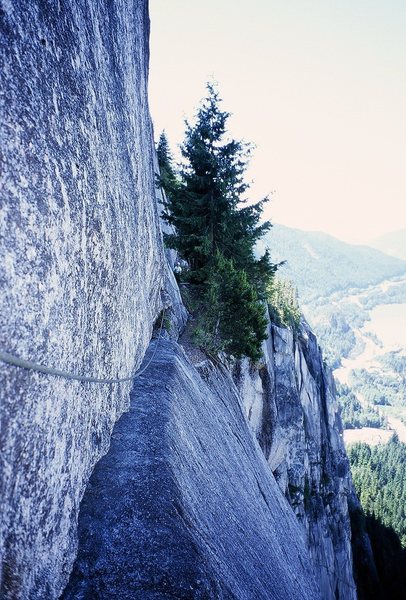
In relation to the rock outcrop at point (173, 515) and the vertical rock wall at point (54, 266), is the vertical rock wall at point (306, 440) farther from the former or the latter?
the vertical rock wall at point (54, 266)

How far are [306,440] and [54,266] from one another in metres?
38.3

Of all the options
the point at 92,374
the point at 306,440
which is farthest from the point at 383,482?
the point at 92,374

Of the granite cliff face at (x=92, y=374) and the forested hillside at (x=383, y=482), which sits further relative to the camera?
the forested hillside at (x=383, y=482)

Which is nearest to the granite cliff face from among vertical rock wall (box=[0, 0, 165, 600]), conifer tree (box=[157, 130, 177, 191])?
vertical rock wall (box=[0, 0, 165, 600])

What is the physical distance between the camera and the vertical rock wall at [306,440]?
2212cm

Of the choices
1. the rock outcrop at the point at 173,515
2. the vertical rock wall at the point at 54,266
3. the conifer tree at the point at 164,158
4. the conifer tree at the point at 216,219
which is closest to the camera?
the vertical rock wall at the point at 54,266

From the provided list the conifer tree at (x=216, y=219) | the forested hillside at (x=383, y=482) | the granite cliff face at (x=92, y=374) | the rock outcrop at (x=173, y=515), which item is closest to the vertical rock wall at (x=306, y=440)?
the conifer tree at (x=216, y=219)

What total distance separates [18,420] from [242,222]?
54.1 feet

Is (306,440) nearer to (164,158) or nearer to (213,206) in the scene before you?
(213,206)

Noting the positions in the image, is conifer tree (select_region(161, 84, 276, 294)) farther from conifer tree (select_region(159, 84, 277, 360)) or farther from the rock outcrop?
the rock outcrop

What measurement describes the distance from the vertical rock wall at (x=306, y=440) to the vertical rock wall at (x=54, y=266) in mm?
14685

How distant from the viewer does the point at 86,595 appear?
10.8 ft

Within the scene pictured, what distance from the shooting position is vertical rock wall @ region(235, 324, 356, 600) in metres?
22.1

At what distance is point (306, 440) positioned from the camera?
3559 centimetres
